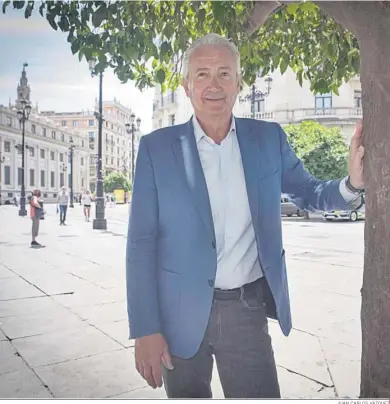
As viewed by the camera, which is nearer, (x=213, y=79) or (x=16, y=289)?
(x=213, y=79)

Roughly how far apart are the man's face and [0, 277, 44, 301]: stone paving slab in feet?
13.6

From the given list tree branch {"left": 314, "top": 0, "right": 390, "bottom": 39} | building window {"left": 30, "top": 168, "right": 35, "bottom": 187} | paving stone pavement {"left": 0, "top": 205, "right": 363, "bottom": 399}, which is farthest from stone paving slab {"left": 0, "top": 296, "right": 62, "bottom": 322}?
building window {"left": 30, "top": 168, "right": 35, "bottom": 187}

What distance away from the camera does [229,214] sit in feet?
4.81

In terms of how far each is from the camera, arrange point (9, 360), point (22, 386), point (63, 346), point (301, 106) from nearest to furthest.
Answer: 1. point (22, 386)
2. point (9, 360)
3. point (63, 346)
4. point (301, 106)

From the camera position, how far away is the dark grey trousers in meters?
1.44

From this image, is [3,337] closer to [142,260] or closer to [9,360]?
[9,360]

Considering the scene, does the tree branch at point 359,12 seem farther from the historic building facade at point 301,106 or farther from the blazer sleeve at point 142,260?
the historic building facade at point 301,106

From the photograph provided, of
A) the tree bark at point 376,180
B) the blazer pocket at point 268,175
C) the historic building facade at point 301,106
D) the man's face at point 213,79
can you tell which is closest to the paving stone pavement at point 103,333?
the tree bark at point 376,180

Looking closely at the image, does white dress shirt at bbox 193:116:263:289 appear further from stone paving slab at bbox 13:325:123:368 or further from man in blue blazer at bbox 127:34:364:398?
stone paving slab at bbox 13:325:123:368

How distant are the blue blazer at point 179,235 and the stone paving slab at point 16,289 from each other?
3921 mm

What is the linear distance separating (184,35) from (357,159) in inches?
69.6

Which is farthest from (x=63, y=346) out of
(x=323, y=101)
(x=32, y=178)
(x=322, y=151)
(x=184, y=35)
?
(x=323, y=101)

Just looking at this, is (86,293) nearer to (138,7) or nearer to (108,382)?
(108,382)

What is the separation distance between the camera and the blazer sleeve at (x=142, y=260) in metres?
1.38
